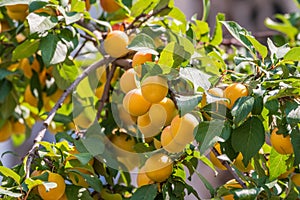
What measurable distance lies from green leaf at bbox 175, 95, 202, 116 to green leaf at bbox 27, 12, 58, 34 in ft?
0.90

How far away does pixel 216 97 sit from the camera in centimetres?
73

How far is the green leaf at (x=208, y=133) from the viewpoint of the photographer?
2.44 feet

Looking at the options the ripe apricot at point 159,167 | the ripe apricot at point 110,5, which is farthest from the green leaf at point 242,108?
the ripe apricot at point 110,5

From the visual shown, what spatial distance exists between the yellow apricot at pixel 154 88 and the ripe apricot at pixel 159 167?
9 centimetres

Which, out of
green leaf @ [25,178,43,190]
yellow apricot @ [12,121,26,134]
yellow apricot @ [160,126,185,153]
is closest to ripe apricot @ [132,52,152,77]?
yellow apricot @ [160,126,185,153]

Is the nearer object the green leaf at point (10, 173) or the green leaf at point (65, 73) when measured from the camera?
the green leaf at point (10, 173)

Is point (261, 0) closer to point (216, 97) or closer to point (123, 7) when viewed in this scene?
point (123, 7)

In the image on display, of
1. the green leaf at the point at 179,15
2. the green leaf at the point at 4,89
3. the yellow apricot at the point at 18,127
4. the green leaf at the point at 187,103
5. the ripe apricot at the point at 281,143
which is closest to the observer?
the green leaf at the point at 187,103

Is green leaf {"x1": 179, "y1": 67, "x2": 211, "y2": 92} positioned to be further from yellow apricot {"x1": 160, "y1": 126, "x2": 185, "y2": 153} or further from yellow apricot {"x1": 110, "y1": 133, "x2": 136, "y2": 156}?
yellow apricot {"x1": 110, "y1": 133, "x2": 136, "y2": 156}

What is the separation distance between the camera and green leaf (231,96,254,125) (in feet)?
2.45

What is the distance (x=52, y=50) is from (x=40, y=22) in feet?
0.17

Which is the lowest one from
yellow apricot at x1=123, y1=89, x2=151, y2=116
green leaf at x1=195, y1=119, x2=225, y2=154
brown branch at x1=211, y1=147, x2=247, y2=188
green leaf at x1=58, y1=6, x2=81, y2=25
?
brown branch at x1=211, y1=147, x2=247, y2=188

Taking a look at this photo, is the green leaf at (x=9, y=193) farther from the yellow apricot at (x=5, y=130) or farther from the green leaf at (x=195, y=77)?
the yellow apricot at (x=5, y=130)

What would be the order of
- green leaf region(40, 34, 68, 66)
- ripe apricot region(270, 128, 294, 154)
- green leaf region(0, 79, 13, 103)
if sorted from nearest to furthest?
ripe apricot region(270, 128, 294, 154)
green leaf region(40, 34, 68, 66)
green leaf region(0, 79, 13, 103)
